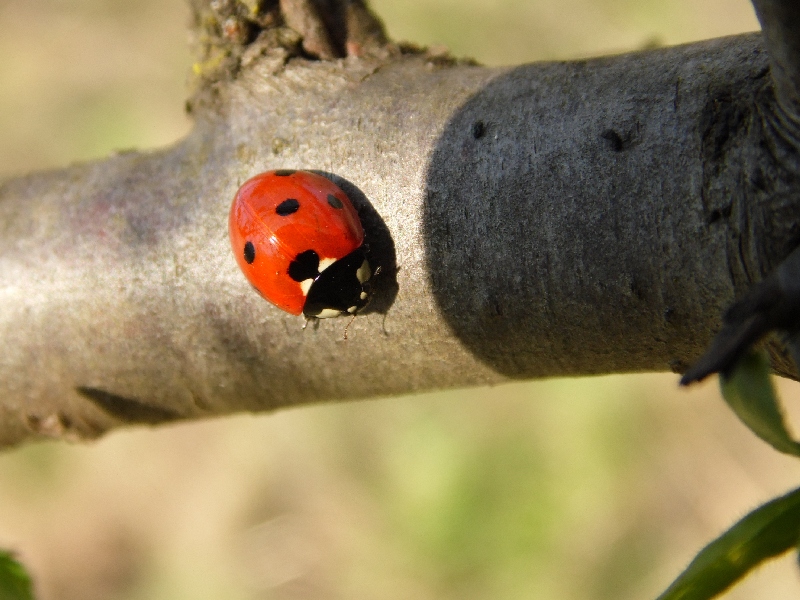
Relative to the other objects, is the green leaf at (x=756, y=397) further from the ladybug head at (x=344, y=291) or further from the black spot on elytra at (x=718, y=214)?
the ladybug head at (x=344, y=291)

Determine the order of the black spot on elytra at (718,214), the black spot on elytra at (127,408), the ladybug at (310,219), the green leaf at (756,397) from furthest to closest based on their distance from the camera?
the black spot on elytra at (127,408) < the ladybug at (310,219) < the black spot on elytra at (718,214) < the green leaf at (756,397)

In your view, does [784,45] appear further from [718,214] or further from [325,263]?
[325,263]

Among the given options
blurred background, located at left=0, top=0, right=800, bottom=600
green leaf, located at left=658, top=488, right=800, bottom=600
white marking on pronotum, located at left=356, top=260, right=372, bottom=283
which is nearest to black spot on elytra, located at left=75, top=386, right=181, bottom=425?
white marking on pronotum, located at left=356, top=260, right=372, bottom=283

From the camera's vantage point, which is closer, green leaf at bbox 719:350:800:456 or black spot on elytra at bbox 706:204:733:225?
green leaf at bbox 719:350:800:456

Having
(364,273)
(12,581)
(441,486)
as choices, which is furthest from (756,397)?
(441,486)

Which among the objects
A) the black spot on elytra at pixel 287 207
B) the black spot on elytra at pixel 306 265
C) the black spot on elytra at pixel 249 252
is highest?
the black spot on elytra at pixel 287 207

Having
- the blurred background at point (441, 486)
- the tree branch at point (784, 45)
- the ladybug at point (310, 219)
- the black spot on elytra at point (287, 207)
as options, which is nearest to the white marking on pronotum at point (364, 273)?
the ladybug at point (310, 219)

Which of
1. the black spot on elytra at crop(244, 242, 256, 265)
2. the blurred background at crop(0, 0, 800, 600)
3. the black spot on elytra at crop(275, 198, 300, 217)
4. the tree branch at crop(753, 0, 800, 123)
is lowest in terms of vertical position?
the blurred background at crop(0, 0, 800, 600)

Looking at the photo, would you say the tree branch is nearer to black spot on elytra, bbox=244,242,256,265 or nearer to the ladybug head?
the ladybug head
